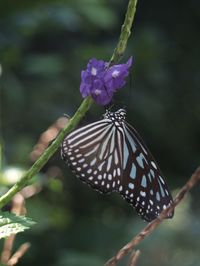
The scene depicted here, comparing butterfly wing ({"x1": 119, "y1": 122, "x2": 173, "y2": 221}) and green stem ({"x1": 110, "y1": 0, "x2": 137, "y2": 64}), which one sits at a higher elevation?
green stem ({"x1": 110, "y1": 0, "x2": 137, "y2": 64})

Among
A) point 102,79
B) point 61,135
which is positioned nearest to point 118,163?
point 102,79

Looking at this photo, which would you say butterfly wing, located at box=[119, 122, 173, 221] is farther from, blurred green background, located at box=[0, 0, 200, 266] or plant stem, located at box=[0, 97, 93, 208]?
blurred green background, located at box=[0, 0, 200, 266]

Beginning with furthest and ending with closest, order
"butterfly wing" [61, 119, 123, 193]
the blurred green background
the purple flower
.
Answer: the blurred green background, "butterfly wing" [61, 119, 123, 193], the purple flower

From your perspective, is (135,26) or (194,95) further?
(194,95)

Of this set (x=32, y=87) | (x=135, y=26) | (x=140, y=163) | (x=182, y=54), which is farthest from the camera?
(x=182, y=54)

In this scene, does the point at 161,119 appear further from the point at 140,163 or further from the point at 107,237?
the point at 140,163

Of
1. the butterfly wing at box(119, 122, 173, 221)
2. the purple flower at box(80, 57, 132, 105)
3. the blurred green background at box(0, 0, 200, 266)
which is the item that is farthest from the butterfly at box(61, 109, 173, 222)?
the blurred green background at box(0, 0, 200, 266)

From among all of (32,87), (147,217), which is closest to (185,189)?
(147,217)

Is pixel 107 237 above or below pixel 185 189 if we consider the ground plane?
below
